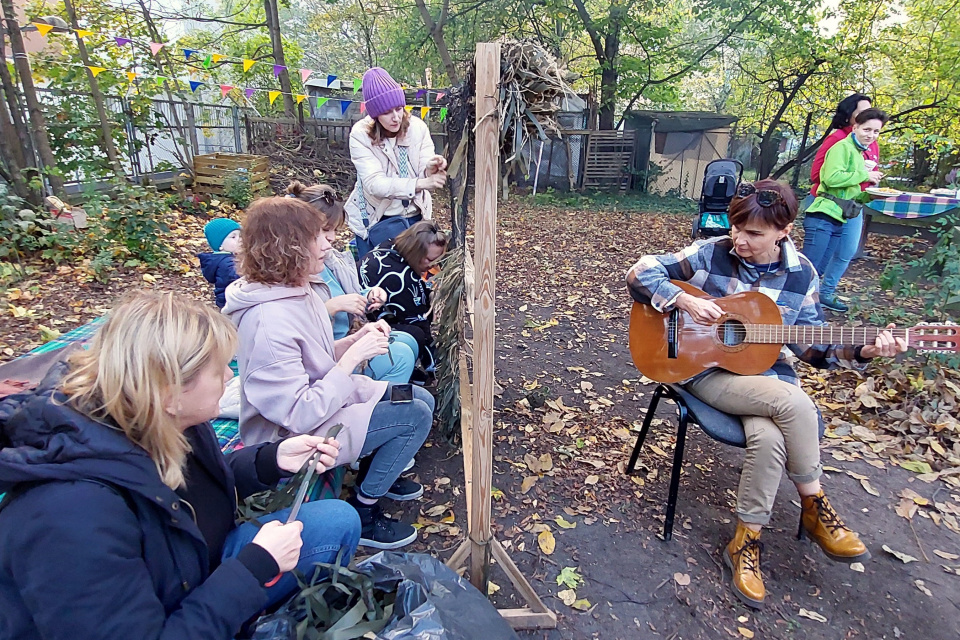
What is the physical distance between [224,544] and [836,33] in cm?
1426

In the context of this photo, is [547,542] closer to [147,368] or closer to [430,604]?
[430,604]

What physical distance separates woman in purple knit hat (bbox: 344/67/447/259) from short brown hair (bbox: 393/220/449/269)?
0.45 metres

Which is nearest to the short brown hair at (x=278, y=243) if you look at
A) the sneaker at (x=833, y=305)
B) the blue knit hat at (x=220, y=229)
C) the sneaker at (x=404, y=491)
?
the sneaker at (x=404, y=491)

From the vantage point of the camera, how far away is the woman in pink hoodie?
1.89 meters

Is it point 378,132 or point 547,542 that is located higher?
point 378,132

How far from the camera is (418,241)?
3.12 meters

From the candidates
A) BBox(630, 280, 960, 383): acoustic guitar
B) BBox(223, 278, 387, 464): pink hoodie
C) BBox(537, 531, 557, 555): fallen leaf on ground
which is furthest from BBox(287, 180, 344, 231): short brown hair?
BBox(537, 531, 557, 555): fallen leaf on ground

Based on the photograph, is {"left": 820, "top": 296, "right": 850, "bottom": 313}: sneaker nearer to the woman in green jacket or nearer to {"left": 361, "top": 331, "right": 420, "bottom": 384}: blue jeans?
the woman in green jacket

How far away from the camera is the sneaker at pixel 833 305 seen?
528 centimetres

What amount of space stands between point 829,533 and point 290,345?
2.29 m

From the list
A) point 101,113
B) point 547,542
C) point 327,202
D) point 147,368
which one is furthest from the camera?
point 101,113

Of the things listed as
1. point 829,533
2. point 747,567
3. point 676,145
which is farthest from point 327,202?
point 676,145

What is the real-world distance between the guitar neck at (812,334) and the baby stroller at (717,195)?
5994 millimetres

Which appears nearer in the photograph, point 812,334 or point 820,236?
point 812,334
